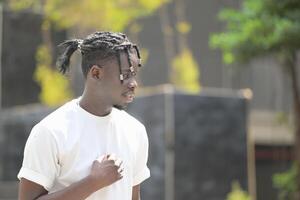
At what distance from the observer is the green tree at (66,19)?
497 inches

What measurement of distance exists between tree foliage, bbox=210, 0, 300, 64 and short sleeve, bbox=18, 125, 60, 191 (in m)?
6.35

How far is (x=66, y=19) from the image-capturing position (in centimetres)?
1288

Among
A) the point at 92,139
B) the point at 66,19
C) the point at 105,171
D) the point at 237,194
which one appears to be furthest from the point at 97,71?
the point at 66,19

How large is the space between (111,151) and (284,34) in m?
6.25

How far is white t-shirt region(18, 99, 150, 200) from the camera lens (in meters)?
2.24

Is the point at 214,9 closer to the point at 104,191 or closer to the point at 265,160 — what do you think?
the point at 265,160

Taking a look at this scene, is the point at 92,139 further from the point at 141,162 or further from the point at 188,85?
the point at 188,85

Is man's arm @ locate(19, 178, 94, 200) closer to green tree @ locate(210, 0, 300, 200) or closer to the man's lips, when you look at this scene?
the man's lips

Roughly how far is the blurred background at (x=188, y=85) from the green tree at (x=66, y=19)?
2 centimetres

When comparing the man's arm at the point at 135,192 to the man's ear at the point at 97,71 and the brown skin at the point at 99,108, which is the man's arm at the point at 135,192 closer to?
the brown skin at the point at 99,108

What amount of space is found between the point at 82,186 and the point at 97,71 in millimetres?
369

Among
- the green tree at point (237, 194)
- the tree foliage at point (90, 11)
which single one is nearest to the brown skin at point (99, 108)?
the green tree at point (237, 194)

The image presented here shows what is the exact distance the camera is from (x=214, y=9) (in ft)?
53.5

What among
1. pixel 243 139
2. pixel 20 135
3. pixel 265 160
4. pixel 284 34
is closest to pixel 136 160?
pixel 284 34
